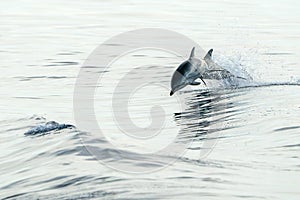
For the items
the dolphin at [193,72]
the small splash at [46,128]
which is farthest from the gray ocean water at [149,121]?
the dolphin at [193,72]

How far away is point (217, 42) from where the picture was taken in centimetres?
2417

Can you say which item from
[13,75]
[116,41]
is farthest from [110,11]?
[13,75]

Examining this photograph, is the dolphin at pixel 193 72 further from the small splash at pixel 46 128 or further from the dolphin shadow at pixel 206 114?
the small splash at pixel 46 128

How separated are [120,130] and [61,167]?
259 centimetres

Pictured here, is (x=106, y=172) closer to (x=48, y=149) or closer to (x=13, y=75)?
(x=48, y=149)

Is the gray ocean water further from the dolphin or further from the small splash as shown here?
the dolphin

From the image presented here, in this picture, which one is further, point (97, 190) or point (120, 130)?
point (120, 130)

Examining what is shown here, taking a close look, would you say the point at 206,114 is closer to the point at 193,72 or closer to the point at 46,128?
the point at 193,72

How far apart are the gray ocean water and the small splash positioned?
2 cm

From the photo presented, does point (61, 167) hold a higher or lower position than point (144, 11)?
lower

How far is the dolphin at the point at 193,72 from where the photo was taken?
13.4 meters

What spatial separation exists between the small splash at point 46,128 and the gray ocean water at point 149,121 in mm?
16

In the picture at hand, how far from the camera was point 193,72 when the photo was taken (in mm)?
13828

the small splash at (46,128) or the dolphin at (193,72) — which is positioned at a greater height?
the dolphin at (193,72)
